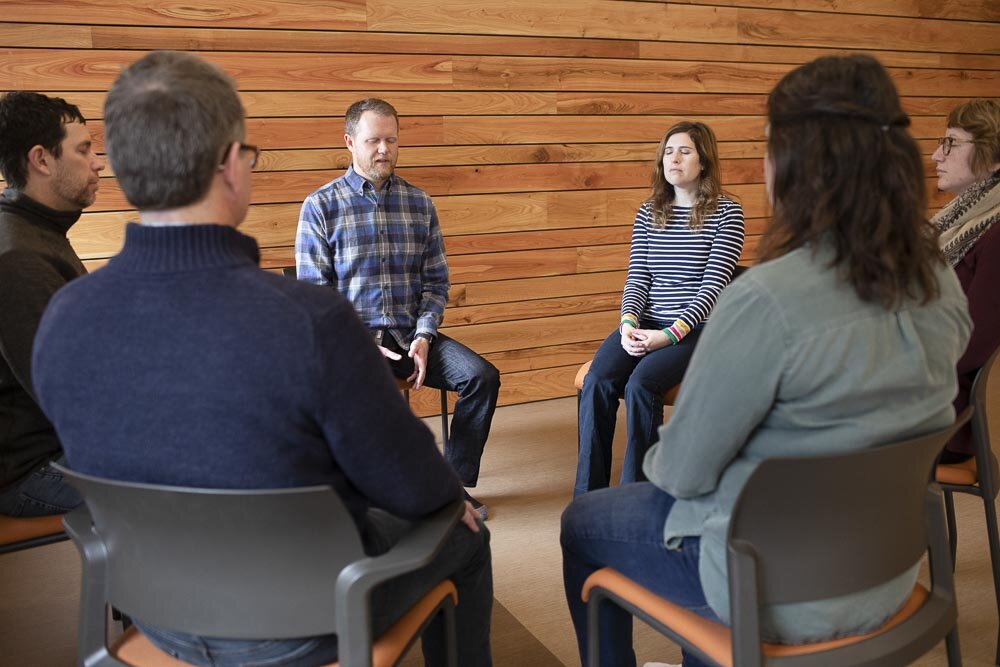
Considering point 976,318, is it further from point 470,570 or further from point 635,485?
point 470,570

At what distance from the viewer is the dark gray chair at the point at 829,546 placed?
122 cm

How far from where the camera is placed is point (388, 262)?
3.20m

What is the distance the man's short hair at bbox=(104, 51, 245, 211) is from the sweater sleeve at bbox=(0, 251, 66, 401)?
862 millimetres

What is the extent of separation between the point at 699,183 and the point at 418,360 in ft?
3.85

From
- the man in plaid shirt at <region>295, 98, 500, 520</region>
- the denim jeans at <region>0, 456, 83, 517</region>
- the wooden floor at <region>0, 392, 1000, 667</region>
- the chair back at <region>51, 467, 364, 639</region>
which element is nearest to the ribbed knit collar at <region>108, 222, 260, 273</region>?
the chair back at <region>51, 467, 364, 639</region>

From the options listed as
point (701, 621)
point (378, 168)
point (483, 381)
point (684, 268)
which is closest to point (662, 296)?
point (684, 268)

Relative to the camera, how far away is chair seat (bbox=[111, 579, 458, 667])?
133 centimetres

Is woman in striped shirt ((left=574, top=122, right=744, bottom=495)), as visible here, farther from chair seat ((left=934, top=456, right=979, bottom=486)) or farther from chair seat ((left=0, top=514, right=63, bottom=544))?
chair seat ((left=0, top=514, right=63, bottom=544))

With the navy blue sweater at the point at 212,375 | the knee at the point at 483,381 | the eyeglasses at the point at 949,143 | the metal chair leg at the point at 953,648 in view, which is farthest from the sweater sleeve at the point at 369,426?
the eyeglasses at the point at 949,143

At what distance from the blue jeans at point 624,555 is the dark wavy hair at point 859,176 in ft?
1.69

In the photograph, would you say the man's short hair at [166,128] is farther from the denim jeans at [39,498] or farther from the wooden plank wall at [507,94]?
the wooden plank wall at [507,94]

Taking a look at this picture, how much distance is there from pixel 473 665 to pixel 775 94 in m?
1.14

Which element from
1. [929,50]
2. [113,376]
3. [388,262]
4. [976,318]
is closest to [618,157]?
[388,262]

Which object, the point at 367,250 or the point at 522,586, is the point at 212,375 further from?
the point at 367,250
